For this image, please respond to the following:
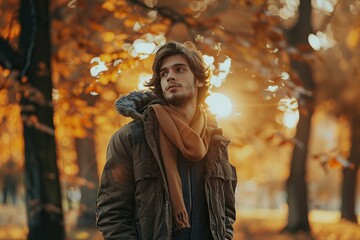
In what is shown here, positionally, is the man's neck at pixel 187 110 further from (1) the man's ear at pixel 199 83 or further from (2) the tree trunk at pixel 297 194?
(2) the tree trunk at pixel 297 194

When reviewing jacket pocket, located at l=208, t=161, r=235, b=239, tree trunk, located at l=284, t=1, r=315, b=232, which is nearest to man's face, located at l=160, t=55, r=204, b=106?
jacket pocket, located at l=208, t=161, r=235, b=239

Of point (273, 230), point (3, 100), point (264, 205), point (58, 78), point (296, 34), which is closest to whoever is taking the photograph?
point (58, 78)

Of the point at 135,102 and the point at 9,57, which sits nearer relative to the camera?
the point at 135,102

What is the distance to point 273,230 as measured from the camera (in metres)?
21.8

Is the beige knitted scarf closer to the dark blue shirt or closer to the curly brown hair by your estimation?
the dark blue shirt

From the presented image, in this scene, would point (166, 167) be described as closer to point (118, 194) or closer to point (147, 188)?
point (147, 188)

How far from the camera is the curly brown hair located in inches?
166

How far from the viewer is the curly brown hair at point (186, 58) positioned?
166 inches

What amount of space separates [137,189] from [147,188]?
60mm

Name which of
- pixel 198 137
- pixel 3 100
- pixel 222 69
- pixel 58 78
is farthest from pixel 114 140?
pixel 3 100

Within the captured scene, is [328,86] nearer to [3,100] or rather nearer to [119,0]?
[3,100]


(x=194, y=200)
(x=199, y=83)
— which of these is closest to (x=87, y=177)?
(x=199, y=83)

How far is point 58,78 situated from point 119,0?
17.0 ft

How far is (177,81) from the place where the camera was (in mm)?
Answer: 4203
